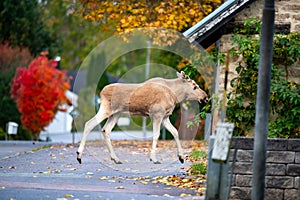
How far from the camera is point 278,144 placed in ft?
40.8

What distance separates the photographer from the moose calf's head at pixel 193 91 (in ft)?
63.6

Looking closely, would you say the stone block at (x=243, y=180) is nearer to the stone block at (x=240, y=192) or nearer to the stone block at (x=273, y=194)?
the stone block at (x=240, y=192)

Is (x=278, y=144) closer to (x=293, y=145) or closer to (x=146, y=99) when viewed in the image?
(x=293, y=145)

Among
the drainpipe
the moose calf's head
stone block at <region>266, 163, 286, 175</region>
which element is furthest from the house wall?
the drainpipe

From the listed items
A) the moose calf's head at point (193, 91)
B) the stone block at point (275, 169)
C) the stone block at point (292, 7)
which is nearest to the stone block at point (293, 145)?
the stone block at point (275, 169)

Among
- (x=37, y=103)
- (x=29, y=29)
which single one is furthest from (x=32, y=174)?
(x=29, y=29)

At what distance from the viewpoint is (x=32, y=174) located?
624 inches

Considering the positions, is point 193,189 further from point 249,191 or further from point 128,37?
point 128,37

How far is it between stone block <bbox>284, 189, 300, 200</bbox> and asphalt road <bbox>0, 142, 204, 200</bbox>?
1.41 metres

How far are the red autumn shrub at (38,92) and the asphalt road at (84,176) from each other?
18569 millimetres

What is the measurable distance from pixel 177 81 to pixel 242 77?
4873mm

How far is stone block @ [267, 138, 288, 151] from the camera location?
12430 millimetres

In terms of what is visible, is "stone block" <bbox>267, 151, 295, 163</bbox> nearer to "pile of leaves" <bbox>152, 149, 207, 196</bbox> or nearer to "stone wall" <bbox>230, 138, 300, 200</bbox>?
"stone wall" <bbox>230, 138, 300, 200</bbox>

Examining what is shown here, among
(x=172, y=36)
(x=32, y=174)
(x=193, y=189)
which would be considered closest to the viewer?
Answer: (x=193, y=189)
